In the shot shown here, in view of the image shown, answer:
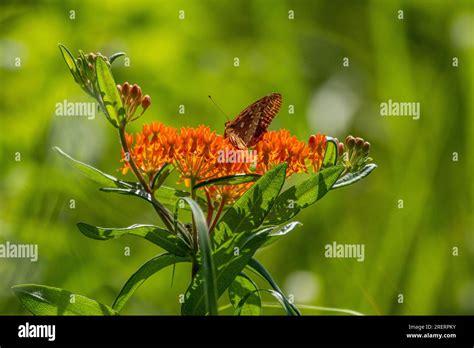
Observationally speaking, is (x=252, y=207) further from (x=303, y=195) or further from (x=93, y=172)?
(x=93, y=172)

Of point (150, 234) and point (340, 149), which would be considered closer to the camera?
point (150, 234)

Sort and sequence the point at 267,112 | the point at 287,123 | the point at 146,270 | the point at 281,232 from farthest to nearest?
1. the point at 287,123
2. the point at 267,112
3. the point at 146,270
4. the point at 281,232

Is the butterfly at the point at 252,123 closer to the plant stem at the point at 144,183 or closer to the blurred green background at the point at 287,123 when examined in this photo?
the plant stem at the point at 144,183

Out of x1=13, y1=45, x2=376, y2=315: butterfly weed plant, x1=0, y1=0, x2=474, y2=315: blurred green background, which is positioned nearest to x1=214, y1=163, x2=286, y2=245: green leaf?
x1=13, y1=45, x2=376, y2=315: butterfly weed plant

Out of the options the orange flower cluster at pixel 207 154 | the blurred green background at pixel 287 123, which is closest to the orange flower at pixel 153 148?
the orange flower cluster at pixel 207 154

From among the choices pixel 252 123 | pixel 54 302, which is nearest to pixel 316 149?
pixel 252 123
